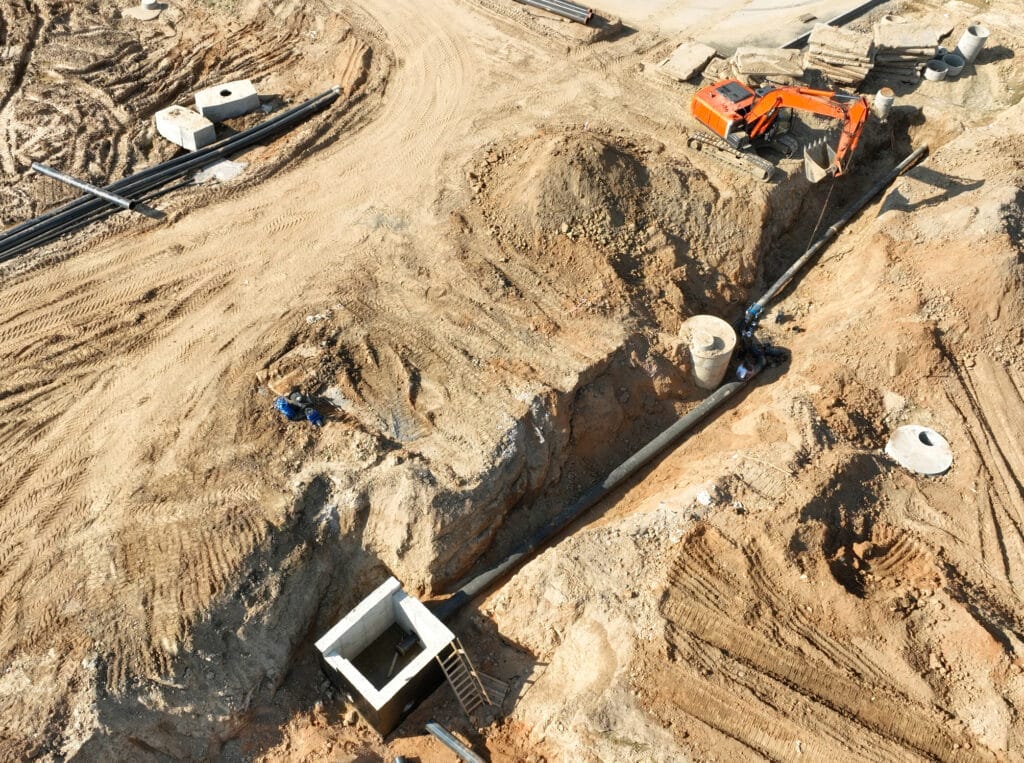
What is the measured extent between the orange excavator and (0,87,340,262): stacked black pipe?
9.18m

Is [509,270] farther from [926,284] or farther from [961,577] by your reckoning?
[961,577]

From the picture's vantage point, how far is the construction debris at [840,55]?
19.3 metres

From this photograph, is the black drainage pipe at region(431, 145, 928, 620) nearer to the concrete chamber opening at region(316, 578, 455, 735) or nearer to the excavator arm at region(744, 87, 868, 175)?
the concrete chamber opening at region(316, 578, 455, 735)

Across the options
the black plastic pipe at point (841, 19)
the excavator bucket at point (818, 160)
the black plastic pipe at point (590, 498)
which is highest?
the black plastic pipe at point (841, 19)

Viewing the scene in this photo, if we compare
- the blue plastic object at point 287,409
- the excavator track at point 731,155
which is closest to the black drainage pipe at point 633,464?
the excavator track at point 731,155

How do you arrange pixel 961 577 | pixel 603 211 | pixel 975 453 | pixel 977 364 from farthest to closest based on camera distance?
pixel 603 211 → pixel 977 364 → pixel 975 453 → pixel 961 577

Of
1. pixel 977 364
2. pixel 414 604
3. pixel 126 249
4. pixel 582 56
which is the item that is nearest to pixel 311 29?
pixel 582 56

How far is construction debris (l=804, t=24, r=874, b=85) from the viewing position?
1928 cm

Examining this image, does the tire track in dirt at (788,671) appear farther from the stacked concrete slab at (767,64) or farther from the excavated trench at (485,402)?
the stacked concrete slab at (767,64)

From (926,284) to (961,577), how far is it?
6145 millimetres

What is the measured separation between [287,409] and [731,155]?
11488 millimetres

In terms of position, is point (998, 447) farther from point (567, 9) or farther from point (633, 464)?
point (567, 9)

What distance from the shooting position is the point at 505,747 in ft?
36.5

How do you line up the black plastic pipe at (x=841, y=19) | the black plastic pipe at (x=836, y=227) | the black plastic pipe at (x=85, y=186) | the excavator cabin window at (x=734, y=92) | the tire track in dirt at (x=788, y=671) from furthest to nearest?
the black plastic pipe at (x=841, y=19) → the excavator cabin window at (x=734, y=92) → the black plastic pipe at (x=836, y=227) → the black plastic pipe at (x=85, y=186) → the tire track in dirt at (x=788, y=671)
